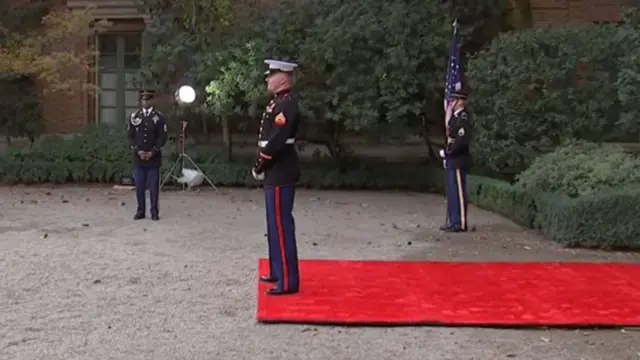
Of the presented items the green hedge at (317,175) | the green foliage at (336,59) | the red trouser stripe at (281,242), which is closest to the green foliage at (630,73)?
the green hedge at (317,175)

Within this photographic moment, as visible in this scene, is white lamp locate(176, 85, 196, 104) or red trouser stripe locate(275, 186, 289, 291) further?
white lamp locate(176, 85, 196, 104)

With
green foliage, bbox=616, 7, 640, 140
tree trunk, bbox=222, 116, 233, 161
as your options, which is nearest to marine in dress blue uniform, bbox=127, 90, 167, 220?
tree trunk, bbox=222, 116, 233, 161

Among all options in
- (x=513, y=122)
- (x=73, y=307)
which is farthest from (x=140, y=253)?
(x=513, y=122)

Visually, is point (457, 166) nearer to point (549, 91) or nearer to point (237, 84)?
point (549, 91)

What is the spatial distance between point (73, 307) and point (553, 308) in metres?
4.10

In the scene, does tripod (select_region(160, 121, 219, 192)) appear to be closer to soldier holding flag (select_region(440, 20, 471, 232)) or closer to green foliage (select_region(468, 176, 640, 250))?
soldier holding flag (select_region(440, 20, 471, 232))

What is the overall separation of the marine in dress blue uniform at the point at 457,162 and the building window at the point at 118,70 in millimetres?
12447

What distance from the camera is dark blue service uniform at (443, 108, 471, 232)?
38.5 feet

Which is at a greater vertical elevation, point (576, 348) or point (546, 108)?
point (546, 108)

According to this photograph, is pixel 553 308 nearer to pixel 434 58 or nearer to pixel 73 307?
pixel 73 307

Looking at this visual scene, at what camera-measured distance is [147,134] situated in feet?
41.1

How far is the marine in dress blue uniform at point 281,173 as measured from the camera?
24.2 ft

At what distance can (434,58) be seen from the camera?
684 inches

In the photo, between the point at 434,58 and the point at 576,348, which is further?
the point at 434,58
